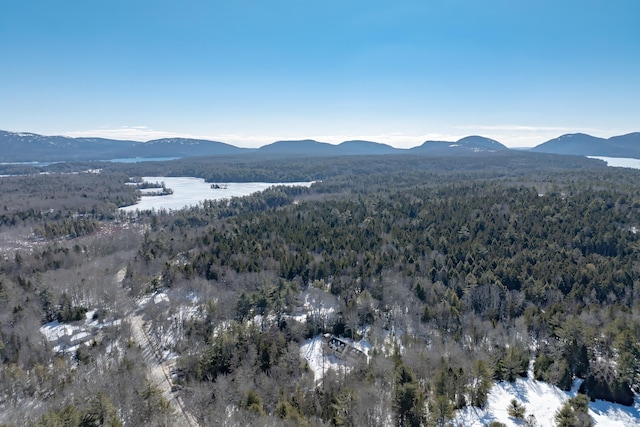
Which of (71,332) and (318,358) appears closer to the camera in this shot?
(318,358)

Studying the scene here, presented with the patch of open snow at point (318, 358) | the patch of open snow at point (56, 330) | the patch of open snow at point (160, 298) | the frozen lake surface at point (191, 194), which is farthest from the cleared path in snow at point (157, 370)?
the frozen lake surface at point (191, 194)

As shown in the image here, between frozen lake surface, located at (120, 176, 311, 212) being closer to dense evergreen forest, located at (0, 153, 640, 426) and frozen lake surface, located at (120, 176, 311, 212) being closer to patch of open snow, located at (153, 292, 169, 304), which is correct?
dense evergreen forest, located at (0, 153, 640, 426)

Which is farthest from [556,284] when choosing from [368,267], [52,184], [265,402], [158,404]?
[52,184]

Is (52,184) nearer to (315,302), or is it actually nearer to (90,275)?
(90,275)

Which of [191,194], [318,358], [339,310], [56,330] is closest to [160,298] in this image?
[56,330]

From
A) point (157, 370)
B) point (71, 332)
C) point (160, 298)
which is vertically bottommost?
point (157, 370)

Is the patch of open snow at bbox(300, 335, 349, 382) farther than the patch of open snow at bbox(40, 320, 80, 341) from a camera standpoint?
No

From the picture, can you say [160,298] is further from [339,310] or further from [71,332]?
[339,310]

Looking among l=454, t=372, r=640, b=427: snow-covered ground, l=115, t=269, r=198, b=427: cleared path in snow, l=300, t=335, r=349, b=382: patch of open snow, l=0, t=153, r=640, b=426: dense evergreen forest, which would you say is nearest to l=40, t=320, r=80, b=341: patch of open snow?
l=0, t=153, r=640, b=426: dense evergreen forest
